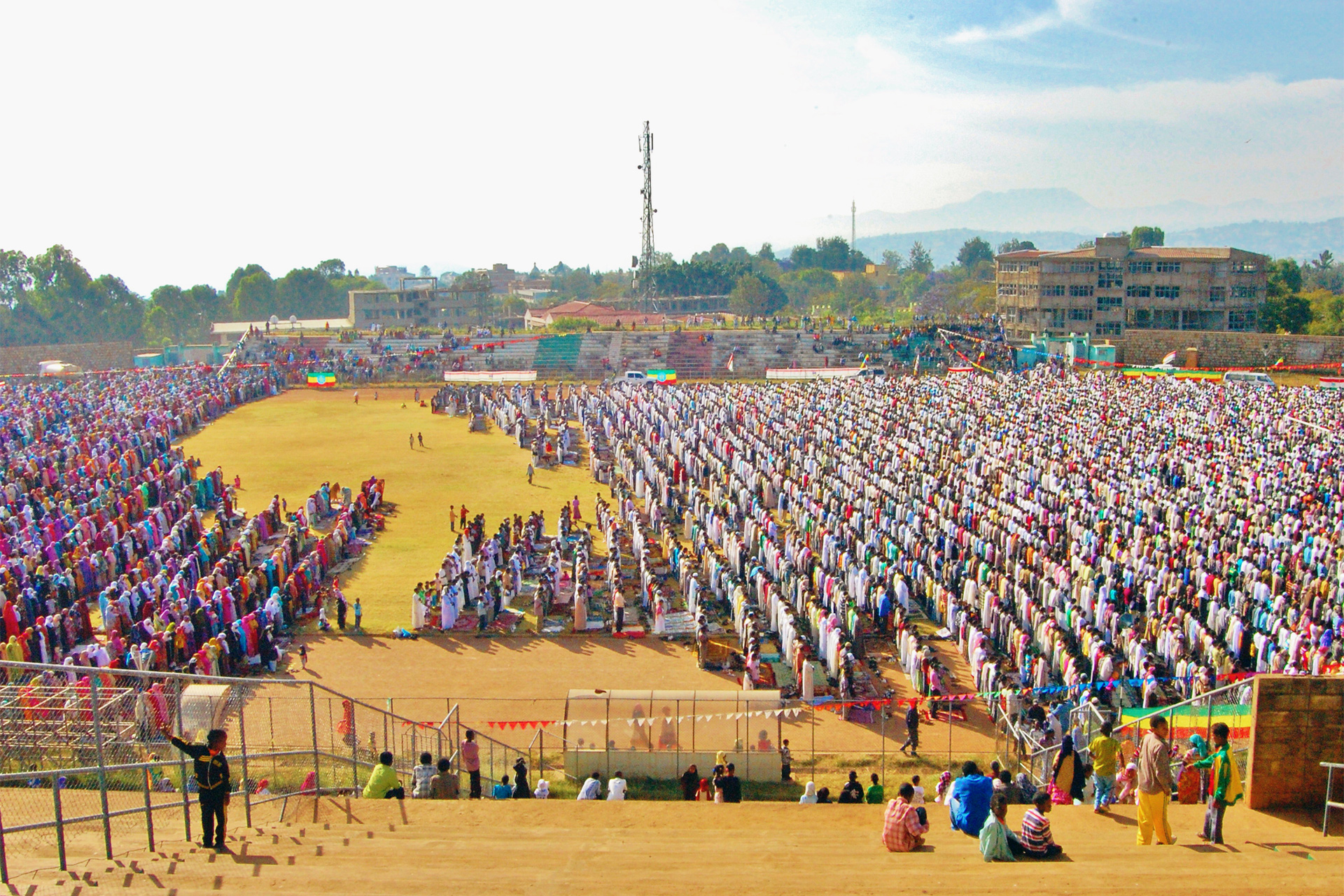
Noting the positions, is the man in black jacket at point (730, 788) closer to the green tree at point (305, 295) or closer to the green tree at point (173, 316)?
the green tree at point (173, 316)

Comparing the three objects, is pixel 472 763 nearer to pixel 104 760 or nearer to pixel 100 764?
pixel 104 760

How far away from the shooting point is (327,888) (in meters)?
5.32

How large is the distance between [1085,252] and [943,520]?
1776 inches

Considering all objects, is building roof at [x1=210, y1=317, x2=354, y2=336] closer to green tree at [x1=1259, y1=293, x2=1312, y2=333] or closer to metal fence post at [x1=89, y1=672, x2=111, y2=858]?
green tree at [x1=1259, y1=293, x2=1312, y2=333]

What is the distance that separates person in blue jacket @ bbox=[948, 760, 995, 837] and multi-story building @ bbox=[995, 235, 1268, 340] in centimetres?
5287

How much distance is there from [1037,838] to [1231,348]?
49.4 metres

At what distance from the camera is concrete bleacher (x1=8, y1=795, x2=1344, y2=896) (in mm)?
5391

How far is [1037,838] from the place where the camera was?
5.90m

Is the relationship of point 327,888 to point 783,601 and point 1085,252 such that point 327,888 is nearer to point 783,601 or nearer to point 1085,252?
point 783,601

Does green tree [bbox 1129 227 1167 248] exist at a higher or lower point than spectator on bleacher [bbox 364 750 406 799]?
higher

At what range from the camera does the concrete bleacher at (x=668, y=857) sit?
17.7 feet

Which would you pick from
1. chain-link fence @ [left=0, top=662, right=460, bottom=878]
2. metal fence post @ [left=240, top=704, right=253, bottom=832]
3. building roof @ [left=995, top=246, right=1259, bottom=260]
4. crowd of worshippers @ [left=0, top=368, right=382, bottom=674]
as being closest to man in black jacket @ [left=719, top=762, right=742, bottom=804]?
chain-link fence @ [left=0, top=662, right=460, bottom=878]

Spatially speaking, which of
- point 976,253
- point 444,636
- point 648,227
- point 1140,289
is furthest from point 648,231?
point 976,253

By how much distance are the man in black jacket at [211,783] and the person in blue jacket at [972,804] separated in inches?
185
